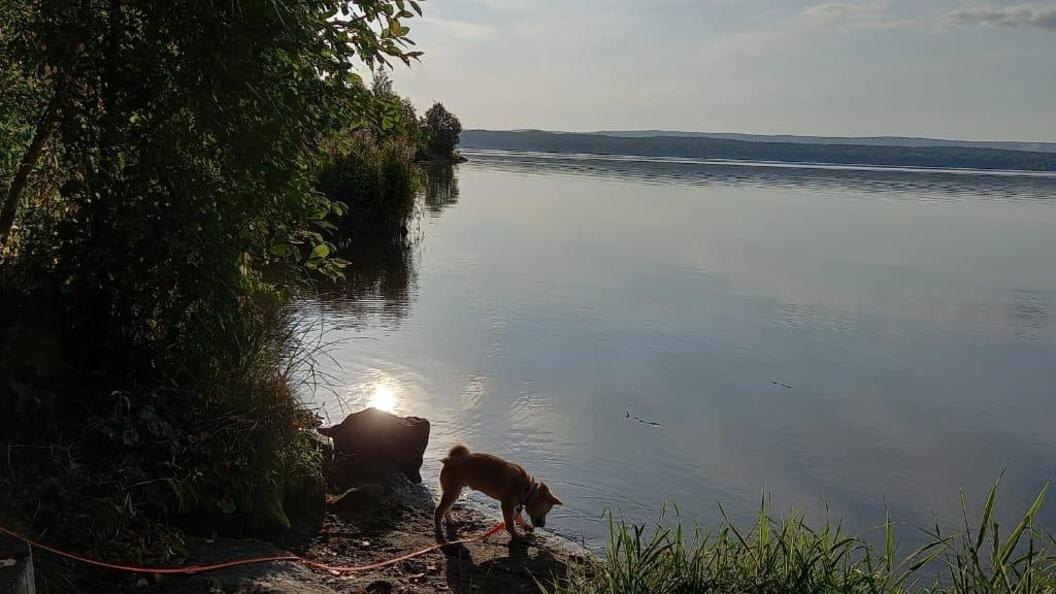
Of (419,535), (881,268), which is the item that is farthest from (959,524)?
(881,268)

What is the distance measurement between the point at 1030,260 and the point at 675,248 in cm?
1024

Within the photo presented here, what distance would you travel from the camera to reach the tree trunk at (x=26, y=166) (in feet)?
19.1

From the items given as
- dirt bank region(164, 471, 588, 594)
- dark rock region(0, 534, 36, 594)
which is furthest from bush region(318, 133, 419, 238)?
dark rock region(0, 534, 36, 594)

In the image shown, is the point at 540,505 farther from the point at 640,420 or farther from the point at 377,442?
the point at 640,420

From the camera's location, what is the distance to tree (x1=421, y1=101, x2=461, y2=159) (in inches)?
3268

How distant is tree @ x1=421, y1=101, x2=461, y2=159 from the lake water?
5660 cm

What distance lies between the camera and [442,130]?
85875mm

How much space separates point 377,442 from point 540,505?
67.8 inches

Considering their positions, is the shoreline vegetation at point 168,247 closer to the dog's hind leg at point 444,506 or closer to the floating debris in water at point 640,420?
the dog's hind leg at point 444,506

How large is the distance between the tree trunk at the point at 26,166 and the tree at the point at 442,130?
70730mm

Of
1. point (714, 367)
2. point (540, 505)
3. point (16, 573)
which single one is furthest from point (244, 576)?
point (714, 367)

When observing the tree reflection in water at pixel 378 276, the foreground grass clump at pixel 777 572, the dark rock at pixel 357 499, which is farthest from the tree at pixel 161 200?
the tree reflection in water at pixel 378 276

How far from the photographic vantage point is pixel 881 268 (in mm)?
23688

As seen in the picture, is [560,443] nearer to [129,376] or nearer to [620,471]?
[620,471]
